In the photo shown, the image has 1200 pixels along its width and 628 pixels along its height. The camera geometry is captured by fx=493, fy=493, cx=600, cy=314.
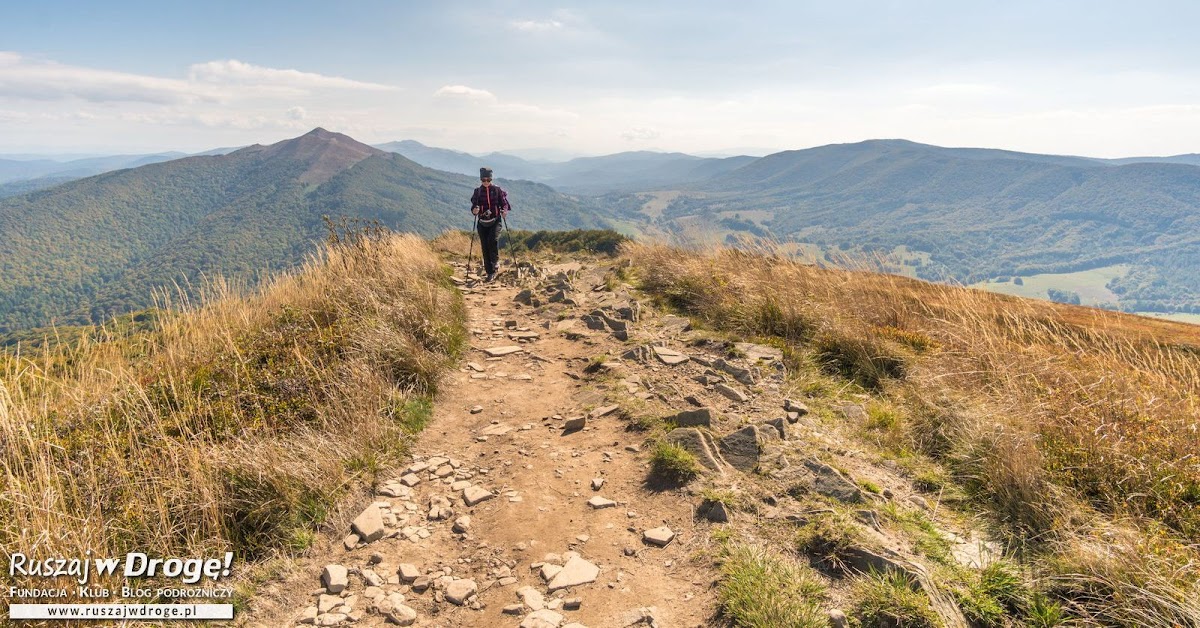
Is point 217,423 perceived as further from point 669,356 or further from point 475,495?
point 669,356

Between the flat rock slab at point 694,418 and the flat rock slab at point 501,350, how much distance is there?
4195 millimetres

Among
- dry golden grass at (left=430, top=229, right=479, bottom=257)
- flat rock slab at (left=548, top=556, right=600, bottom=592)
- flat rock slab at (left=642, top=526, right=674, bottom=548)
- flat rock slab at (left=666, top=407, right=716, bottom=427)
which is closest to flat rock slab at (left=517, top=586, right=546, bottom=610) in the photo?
flat rock slab at (left=548, top=556, right=600, bottom=592)

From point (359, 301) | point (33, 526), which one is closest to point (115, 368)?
point (359, 301)

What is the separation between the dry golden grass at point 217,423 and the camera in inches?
161

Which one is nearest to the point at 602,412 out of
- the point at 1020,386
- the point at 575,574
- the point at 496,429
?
the point at 496,429

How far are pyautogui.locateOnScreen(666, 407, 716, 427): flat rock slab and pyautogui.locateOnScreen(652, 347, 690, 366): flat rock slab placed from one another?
6.63ft

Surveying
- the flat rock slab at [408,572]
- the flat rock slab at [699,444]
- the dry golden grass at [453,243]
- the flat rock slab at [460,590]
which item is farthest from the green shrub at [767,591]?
the dry golden grass at [453,243]

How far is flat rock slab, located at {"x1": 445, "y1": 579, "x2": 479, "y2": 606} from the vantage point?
156 inches

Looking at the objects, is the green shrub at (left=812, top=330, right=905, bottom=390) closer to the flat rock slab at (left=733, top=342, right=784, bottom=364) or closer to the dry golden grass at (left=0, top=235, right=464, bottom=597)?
the flat rock slab at (left=733, top=342, right=784, bottom=364)

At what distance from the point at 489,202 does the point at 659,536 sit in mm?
12226

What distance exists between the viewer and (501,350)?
31.1 feet

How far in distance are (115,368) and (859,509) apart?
31.5 ft

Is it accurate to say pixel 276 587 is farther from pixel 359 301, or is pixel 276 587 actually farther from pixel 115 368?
pixel 359 301

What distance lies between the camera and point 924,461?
5762 millimetres
